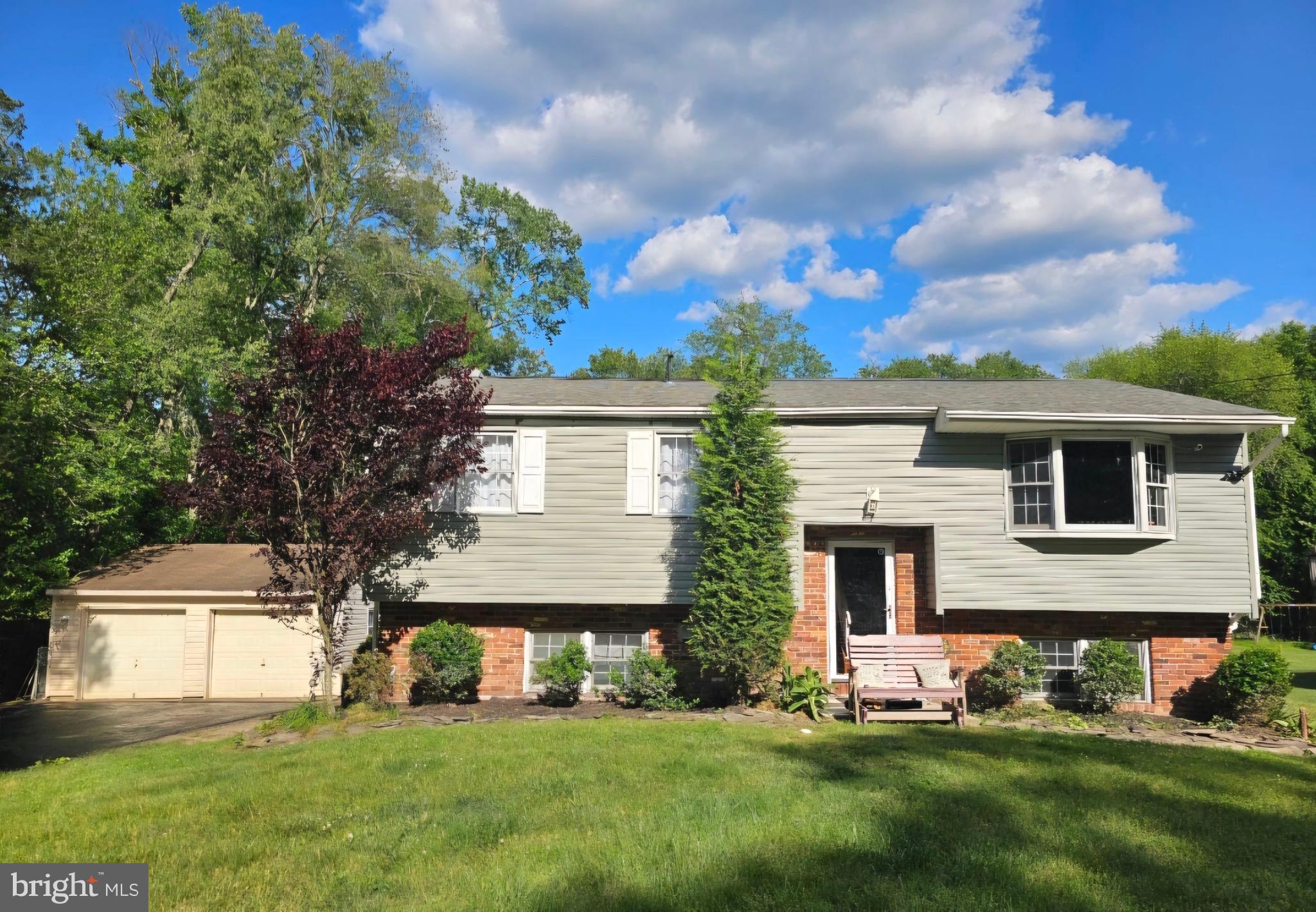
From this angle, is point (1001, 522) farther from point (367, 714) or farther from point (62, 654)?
point (62, 654)

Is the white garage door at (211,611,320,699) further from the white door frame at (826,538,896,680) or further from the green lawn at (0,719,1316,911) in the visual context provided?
the white door frame at (826,538,896,680)

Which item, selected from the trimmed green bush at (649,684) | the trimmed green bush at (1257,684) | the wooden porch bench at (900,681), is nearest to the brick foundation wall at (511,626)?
the trimmed green bush at (649,684)

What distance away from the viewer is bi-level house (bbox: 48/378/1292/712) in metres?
11.3

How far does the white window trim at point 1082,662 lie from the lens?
11.6 metres

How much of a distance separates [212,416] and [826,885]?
9993mm

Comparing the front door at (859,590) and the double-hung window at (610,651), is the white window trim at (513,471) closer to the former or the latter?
the double-hung window at (610,651)

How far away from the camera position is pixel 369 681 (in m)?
11.4

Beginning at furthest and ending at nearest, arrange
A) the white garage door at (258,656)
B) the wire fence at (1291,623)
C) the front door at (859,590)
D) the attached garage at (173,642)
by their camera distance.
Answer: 1. the wire fence at (1291,623)
2. the white garage door at (258,656)
3. the attached garage at (173,642)
4. the front door at (859,590)

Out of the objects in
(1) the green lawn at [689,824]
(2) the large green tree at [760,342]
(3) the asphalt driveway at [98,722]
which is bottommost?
(3) the asphalt driveway at [98,722]

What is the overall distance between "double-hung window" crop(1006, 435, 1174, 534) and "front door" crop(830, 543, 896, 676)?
2012mm

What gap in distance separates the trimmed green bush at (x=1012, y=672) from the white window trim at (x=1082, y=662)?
328 millimetres

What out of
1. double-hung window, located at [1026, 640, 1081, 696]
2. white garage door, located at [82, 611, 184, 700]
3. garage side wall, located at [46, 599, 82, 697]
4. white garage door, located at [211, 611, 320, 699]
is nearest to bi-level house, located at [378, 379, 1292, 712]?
double-hung window, located at [1026, 640, 1081, 696]

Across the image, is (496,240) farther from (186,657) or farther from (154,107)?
(186,657)

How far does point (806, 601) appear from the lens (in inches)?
481
